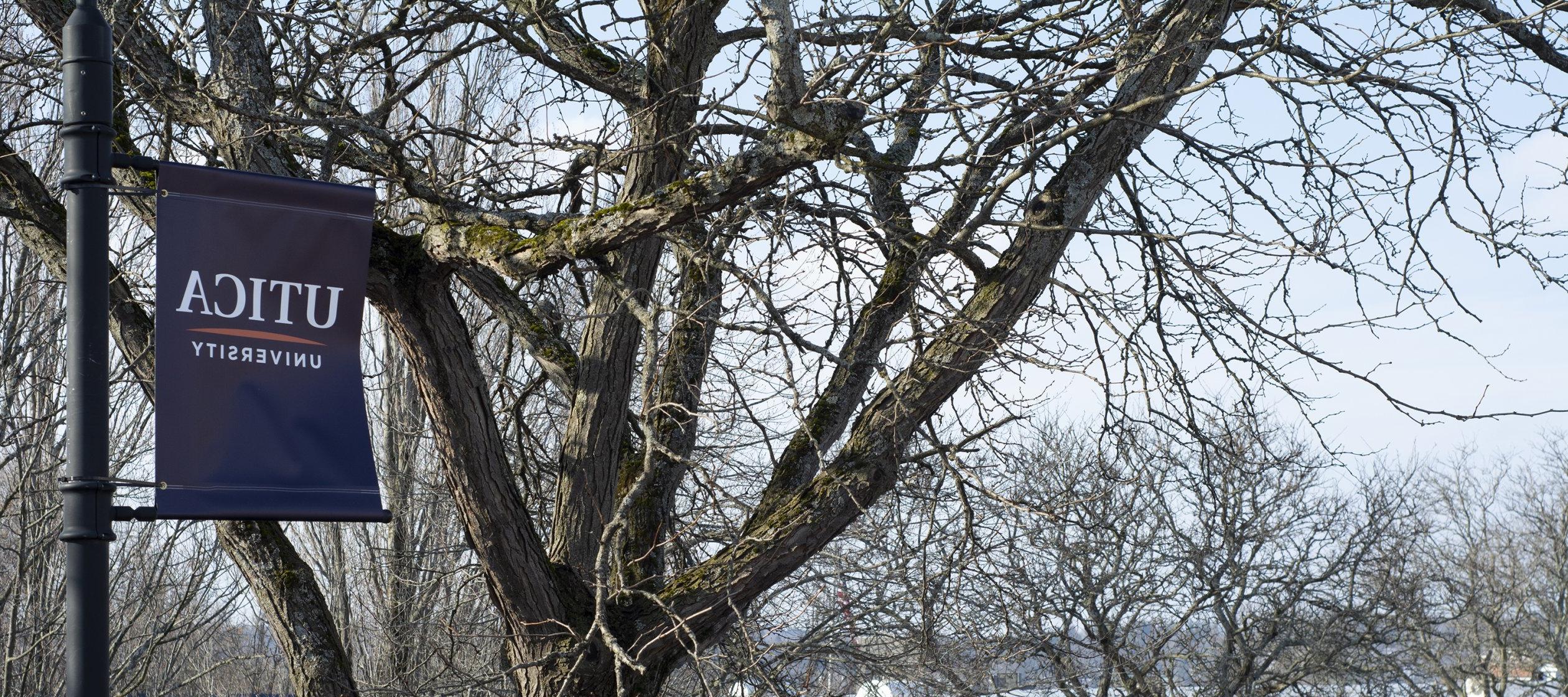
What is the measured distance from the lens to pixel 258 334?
3463 millimetres

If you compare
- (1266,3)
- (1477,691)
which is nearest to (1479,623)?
(1477,691)

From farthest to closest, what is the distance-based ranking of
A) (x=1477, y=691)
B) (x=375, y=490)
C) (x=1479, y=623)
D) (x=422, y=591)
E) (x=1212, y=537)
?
(x=1479, y=623) < (x=1477, y=691) < (x=1212, y=537) < (x=422, y=591) < (x=375, y=490)

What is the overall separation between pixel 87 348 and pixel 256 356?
44 cm

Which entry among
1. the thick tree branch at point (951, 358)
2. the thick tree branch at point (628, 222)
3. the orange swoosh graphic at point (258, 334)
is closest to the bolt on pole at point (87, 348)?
the orange swoosh graphic at point (258, 334)

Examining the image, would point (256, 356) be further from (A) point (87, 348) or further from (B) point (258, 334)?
(A) point (87, 348)

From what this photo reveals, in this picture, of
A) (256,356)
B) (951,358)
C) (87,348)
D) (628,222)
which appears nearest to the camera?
(87,348)

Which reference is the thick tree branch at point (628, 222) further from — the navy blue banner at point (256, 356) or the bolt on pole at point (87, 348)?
the bolt on pole at point (87, 348)

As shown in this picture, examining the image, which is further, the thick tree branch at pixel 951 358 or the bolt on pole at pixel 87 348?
the thick tree branch at pixel 951 358

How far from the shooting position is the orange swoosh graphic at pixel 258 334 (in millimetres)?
3408

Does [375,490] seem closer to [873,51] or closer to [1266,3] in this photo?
[873,51]

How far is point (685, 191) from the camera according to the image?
14.4 ft

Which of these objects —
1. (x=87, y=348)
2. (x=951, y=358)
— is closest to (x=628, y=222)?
(x=951, y=358)

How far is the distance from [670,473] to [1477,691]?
96.6ft

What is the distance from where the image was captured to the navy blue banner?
3324 millimetres
